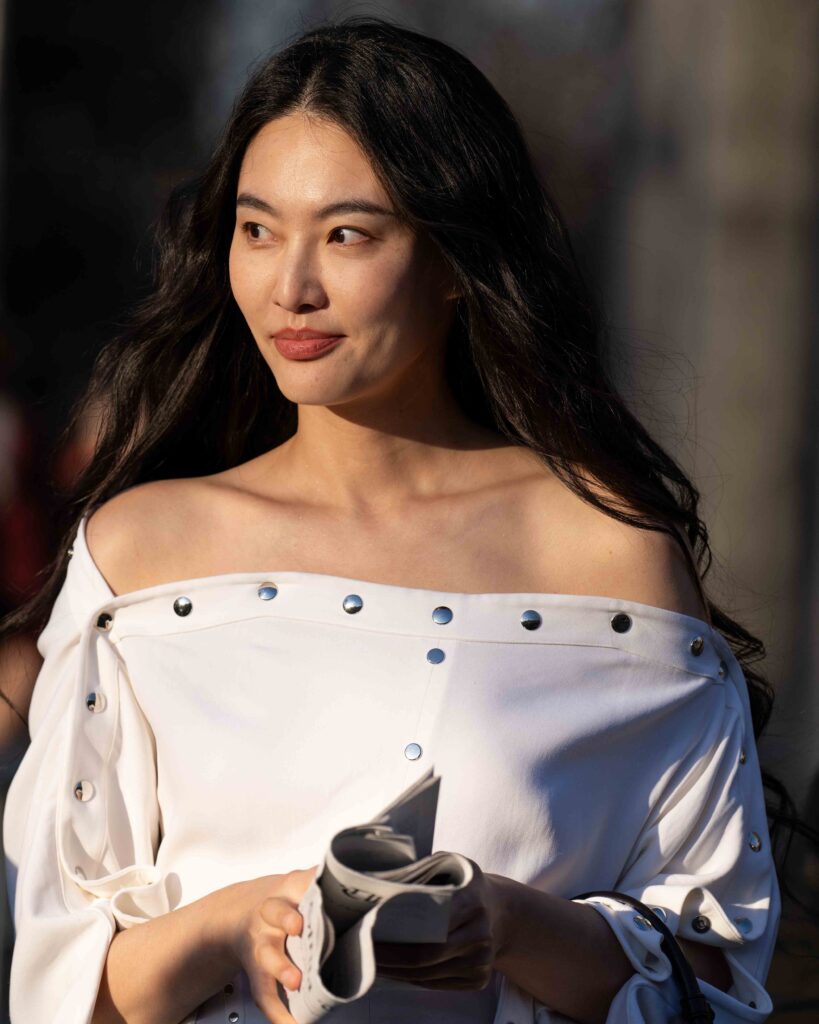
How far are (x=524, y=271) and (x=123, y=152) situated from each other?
254cm

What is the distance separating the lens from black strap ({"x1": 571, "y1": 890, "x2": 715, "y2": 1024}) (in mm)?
2020

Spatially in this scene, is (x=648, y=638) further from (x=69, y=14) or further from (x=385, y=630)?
(x=69, y=14)

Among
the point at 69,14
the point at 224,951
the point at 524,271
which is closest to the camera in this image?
the point at 224,951

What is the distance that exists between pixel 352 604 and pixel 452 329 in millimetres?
504

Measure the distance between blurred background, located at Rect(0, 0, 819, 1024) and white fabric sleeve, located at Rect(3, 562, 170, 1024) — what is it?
2.15 meters

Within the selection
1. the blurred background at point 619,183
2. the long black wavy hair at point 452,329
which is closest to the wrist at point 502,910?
the long black wavy hair at point 452,329

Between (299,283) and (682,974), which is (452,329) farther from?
(682,974)

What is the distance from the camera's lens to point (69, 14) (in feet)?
14.3

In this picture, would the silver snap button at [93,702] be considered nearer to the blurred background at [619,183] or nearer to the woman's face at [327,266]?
the woman's face at [327,266]

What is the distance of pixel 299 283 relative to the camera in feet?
6.90

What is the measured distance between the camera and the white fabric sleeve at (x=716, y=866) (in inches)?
83.4

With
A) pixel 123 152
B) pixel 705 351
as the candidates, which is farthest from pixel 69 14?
pixel 705 351

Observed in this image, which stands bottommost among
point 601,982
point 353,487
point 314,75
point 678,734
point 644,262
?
point 601,982

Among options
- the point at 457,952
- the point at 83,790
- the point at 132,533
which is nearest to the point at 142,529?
the point at 132,533
